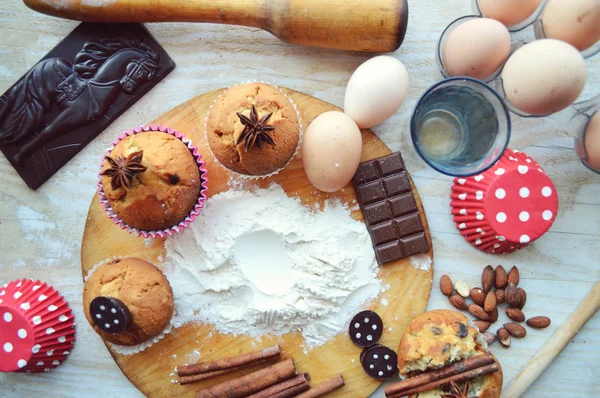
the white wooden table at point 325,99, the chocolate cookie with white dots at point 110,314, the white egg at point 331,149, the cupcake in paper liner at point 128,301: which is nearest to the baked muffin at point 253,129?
the white egg at point 331,149

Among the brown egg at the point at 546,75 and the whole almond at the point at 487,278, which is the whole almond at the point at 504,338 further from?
the brown egg at the point at 546,75

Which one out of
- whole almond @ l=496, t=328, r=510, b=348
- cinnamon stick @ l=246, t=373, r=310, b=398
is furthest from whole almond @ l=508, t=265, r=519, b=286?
cinnamon stick @ l=246, t=373, r=310, b=398

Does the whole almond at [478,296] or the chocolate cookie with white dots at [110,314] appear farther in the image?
the whole almond at [478,296]

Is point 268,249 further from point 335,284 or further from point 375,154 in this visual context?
point 375,154

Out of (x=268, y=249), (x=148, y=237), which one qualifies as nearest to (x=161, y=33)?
(x=148, y=237)

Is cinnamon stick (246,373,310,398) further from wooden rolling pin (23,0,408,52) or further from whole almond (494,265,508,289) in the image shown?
wooden rolling pin (23,0,408,52)

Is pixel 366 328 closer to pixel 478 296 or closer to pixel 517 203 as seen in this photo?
pixel 478 296
